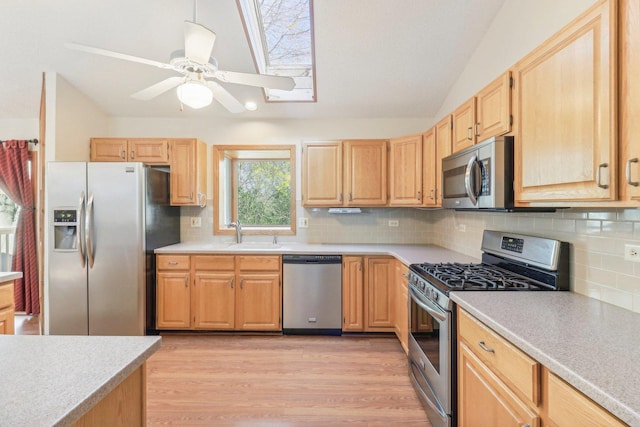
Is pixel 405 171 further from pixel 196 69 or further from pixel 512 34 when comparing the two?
pixel 196 69

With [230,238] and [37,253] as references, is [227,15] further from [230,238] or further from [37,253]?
[37,253]

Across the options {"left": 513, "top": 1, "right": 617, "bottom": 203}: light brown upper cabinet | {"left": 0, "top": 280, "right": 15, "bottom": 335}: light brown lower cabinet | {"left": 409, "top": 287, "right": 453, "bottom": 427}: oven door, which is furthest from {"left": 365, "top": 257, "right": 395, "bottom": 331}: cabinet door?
{"left": 0, "top": 280, "right": 15, "bottom": 335}: light brown lower cabinet

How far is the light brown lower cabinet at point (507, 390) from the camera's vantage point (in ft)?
2.81

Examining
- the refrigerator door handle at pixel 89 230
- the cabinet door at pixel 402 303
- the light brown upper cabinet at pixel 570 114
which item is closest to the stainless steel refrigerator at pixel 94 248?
the refrigerator door handle at pixel 89 230

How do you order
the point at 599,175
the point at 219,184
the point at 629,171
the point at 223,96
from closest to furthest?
the point at 629,171
the point at 599,175
the point at 223,96
the point at 219,184

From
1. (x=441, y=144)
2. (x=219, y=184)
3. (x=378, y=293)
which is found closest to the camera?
(x=441, y=144)

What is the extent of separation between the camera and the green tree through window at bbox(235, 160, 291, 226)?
13.0 feet

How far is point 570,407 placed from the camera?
865 millimetres

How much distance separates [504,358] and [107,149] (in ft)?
13.6

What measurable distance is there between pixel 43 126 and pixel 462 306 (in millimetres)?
4140

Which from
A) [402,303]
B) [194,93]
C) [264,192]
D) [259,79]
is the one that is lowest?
[402,303]

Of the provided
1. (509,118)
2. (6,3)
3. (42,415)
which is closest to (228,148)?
(6,3)

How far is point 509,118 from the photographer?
5.49ft

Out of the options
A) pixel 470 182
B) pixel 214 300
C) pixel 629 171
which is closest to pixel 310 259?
pixel 214 300
